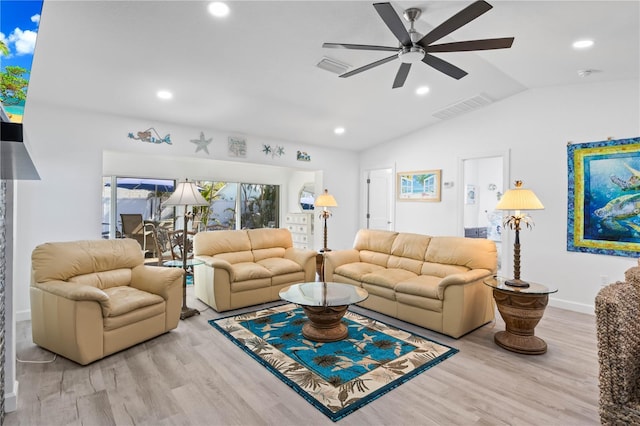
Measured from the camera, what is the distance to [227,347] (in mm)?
3055

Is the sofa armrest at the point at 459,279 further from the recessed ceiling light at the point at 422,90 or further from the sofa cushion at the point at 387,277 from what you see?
the recessed ceiling light at the point at 422,90

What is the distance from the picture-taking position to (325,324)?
3.23 metres

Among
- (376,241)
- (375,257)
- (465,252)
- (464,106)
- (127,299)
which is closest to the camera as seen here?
(127,299)

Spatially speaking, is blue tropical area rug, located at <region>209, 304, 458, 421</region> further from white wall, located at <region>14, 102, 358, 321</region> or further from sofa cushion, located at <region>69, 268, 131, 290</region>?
white wall, located at <region>14, 102, 358, 321</region>

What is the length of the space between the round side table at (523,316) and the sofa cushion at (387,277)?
1069 millimetres

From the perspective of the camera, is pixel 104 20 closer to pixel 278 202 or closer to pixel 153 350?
pixel 153 350

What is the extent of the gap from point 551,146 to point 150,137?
5.58 meters

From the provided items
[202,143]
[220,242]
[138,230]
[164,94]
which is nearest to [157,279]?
[220,242]

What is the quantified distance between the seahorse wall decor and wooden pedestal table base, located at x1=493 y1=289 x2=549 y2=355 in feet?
15.4

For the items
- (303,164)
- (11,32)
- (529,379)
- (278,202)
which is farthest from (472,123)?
(11,32)

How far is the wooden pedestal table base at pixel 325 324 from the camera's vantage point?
10.4 ft

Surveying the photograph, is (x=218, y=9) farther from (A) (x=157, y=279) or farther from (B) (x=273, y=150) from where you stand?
(B) (x=273, y=150)

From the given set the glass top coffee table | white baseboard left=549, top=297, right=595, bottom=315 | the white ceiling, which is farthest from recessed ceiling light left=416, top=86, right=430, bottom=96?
white baseboard left=549, top=297, right=595, bottom=315

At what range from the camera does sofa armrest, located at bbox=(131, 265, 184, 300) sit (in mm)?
3273
